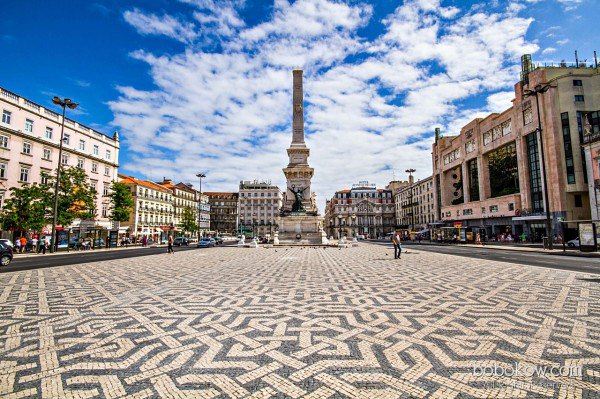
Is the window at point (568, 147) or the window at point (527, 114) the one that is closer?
the window at point (568, 147)

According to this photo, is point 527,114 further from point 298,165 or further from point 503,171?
point 298,165

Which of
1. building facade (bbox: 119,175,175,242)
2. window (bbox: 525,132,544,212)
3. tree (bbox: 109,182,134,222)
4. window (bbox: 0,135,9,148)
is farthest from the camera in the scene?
building facade (bbox: 119,175,175,242)

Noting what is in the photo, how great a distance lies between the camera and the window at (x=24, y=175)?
33.5 m

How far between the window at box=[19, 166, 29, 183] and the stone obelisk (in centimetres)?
2885

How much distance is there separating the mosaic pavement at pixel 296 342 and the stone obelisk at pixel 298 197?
2807cm

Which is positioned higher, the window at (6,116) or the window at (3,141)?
the window at (6,116)

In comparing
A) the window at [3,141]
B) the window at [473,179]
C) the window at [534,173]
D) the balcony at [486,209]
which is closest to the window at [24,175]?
the window at [3,141]

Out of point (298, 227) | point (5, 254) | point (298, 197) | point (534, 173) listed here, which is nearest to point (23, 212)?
point (5, 254)

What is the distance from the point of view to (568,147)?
1486 inches

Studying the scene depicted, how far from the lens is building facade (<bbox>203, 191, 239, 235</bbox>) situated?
113188 millimetres

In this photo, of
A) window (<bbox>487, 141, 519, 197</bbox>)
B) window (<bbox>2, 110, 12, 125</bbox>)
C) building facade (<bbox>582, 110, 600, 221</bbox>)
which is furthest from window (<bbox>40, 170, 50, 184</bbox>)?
window (<bbox>487, 141, 519, 197</bbox>)

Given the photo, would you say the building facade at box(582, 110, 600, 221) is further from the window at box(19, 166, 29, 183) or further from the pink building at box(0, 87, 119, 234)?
the window at box(19, 166, 29, 183)

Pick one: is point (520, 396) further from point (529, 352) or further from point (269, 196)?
point (269, 196)

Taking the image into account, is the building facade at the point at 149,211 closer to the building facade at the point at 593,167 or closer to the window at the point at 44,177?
the window at the point at 44,177
